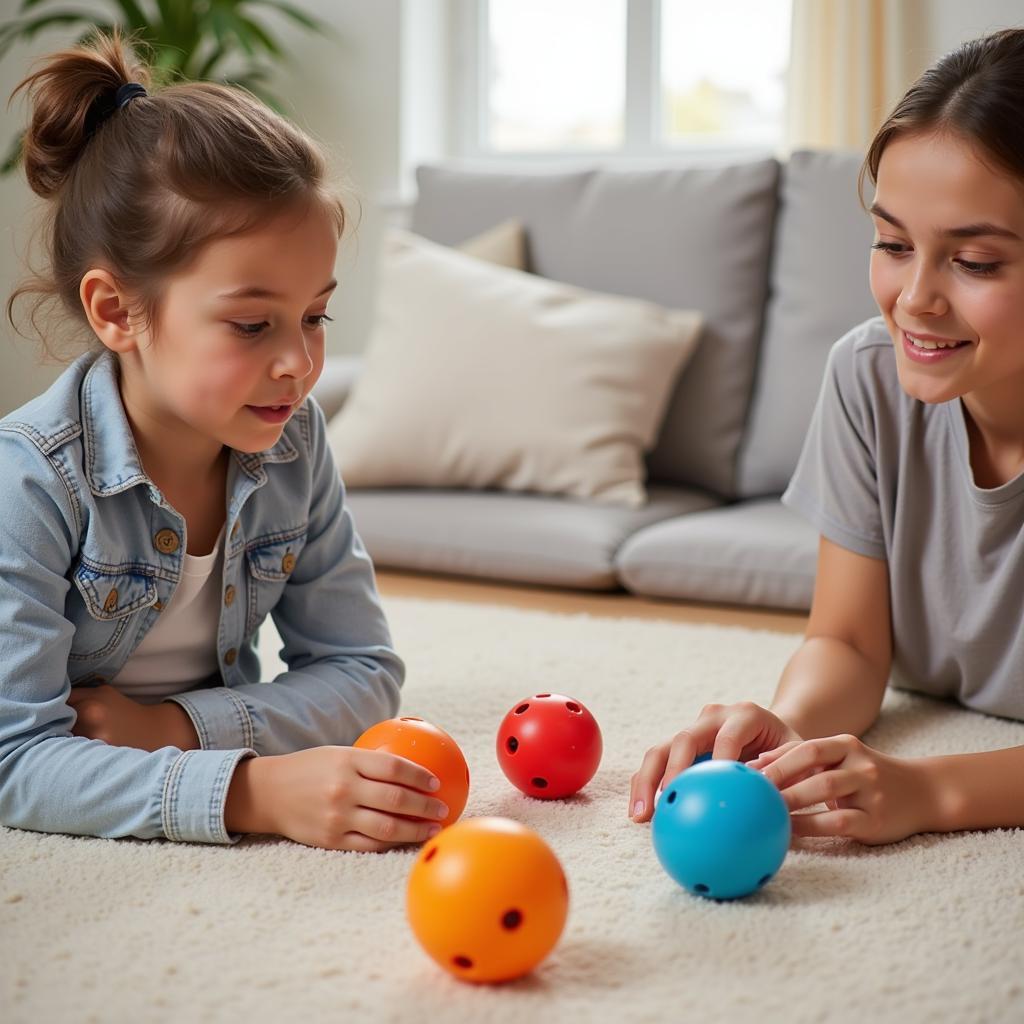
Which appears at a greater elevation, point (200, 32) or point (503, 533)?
point (200, 32)

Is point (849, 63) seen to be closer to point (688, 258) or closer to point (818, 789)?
point (688, 258)

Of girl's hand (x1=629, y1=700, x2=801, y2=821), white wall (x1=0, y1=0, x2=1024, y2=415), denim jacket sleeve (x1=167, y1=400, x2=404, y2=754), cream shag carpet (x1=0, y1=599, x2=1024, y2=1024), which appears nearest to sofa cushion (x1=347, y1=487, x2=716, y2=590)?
denim jacket sleeve (x1=167, y1=400, x2=404, y2=754)

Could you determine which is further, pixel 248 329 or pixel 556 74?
pixel 556 74

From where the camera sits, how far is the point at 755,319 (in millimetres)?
2873

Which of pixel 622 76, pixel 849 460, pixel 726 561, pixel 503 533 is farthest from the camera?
pixel 622 76

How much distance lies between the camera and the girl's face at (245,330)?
4.38 feet

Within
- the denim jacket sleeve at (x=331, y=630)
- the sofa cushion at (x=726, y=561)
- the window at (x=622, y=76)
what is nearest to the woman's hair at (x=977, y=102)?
the denim jacket sleeve at (x=331, y=630)

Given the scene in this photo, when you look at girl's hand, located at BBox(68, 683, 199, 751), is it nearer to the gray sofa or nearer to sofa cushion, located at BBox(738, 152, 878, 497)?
the gray sofa

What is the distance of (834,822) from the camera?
127 centimetres

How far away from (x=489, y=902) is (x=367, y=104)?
323 centimetres

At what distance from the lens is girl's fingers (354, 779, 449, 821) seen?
4.10ft

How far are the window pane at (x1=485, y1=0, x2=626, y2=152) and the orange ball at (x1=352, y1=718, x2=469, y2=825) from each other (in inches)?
117

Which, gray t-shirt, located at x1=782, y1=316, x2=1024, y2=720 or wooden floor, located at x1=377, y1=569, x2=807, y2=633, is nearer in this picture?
gray t-shirt, located at x1=782, y1=316, x2=1024, y2=720

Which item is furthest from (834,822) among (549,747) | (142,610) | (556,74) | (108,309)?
(556,74)
